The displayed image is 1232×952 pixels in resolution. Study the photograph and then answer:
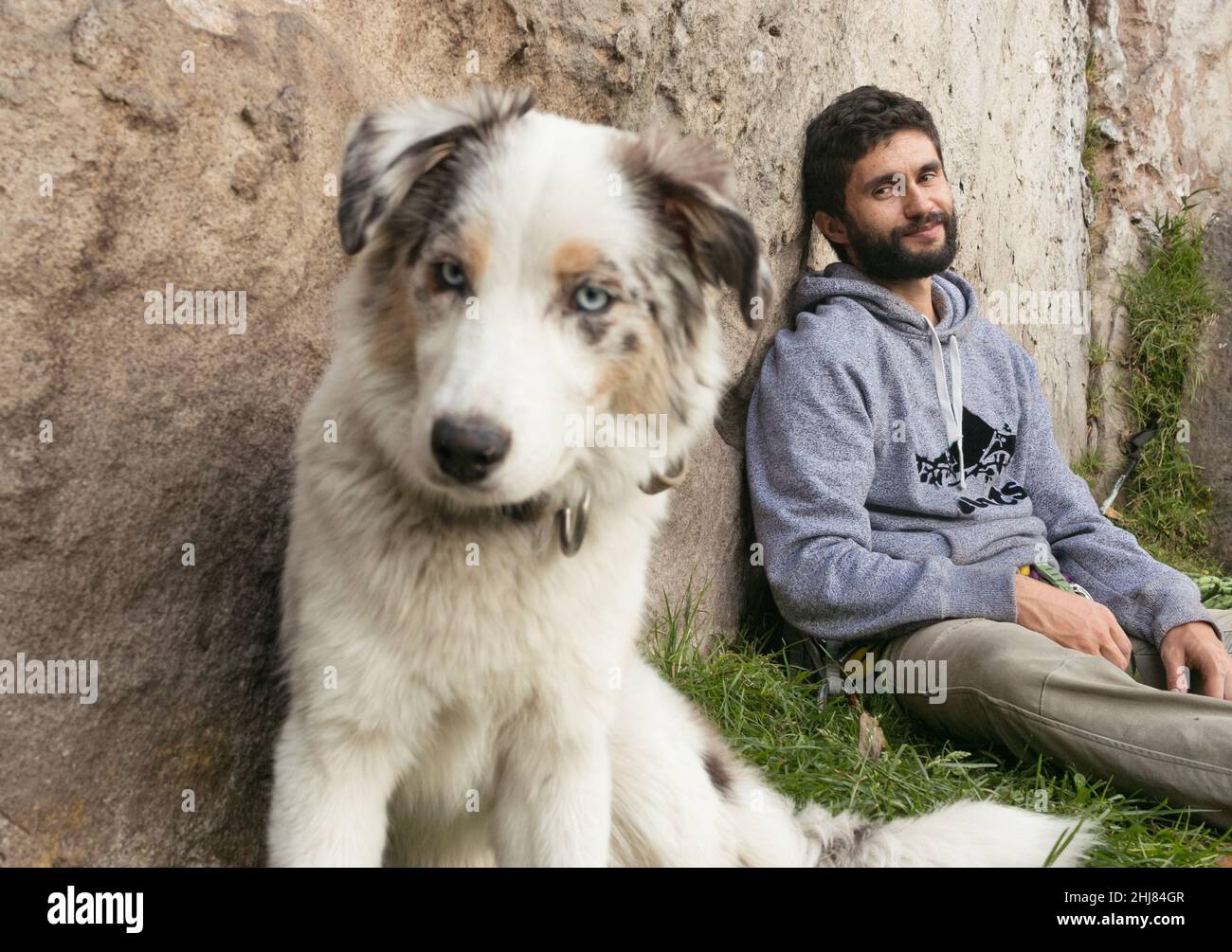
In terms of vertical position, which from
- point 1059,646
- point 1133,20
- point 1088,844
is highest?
point 1133,20

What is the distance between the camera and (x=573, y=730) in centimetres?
226

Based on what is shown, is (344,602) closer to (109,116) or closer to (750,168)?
(109,116)

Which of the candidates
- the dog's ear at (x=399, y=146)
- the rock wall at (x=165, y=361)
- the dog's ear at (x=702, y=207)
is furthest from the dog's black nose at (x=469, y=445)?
the rock wall at (x=165, y=361)

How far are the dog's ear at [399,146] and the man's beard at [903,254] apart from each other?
2.21 meters

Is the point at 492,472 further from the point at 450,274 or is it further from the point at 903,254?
the point at 903,254

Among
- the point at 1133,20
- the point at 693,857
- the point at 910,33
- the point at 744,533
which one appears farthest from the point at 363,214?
the point at 1133,20

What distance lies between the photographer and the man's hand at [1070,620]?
355 centimetres

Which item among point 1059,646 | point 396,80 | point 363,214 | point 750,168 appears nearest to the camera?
point 363,214

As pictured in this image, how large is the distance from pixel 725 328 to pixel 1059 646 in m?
1.62

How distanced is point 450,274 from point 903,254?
257 centimetres

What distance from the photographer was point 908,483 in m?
3.86

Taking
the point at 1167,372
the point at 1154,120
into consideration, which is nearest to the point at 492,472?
the point at 1167,372
